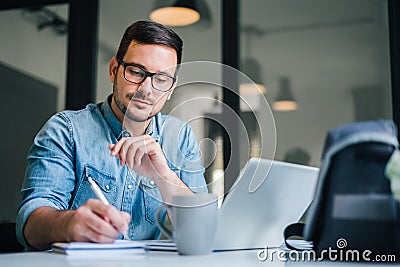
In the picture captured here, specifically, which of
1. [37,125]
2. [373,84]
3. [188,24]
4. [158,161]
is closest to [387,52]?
[373,84]

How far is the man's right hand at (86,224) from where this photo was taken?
103 cm

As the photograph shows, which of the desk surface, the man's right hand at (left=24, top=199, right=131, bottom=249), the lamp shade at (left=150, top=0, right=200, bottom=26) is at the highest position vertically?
the lamp shade at (left=150, top=0, right=200, bottom=26)

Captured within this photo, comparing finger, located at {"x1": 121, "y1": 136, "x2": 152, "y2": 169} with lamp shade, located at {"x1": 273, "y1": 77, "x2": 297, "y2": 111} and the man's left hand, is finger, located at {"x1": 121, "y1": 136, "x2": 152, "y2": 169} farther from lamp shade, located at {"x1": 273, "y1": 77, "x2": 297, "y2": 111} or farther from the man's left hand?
lamp shade, located at {"x1": 273, "y1": 77, "x2": 297, "y2": 111}

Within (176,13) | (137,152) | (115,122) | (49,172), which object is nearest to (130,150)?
(137,152)

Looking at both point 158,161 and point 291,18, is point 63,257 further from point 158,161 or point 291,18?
point 291,18

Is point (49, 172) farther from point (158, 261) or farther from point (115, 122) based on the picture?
point (158, 261)

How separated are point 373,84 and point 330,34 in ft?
1.12

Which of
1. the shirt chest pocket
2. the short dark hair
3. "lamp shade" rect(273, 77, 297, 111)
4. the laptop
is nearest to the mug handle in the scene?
the laptop

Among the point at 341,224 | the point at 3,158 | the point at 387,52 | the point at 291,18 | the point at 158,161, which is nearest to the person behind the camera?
the point at 341,224

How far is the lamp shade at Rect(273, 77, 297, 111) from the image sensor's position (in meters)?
2.73

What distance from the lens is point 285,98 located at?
9.02 ft

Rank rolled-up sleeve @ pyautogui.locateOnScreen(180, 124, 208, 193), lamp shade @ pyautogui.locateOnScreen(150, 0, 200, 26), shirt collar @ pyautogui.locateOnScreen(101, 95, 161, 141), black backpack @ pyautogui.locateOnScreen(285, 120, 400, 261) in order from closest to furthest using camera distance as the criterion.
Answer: black backpack @ pyautogui.locateOnScreen(285, 120, 400, 261), rolled-up sleeve @ pyautogui.locateOnScreen(180, 124, 208, 193), shirt collar @ pyautogui.locateOnScreen(101, 95, 161, 141), lamp shade @ pyautogui.locateOnScreen(150, 0, 200, 26)

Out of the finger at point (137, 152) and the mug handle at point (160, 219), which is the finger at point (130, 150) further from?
the mug handle at point (160, 219)

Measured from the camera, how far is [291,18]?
111 inches
